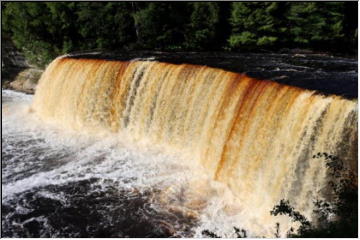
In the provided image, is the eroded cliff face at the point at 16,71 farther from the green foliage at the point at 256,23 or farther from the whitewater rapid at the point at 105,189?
the green foliage at the point at 256,23

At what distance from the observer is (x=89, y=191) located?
999cm

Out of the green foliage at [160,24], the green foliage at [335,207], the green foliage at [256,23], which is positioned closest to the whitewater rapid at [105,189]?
the green foliage at [335,207]

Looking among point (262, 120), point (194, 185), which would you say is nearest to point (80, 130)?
point (194, 185)

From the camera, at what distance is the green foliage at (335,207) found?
6409mm

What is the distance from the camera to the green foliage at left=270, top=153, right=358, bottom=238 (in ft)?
21.0

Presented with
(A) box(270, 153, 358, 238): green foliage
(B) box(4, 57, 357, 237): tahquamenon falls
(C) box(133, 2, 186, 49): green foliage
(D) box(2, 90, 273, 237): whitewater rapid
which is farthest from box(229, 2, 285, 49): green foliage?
(A) box(270, 153, 358, 238): green foliage

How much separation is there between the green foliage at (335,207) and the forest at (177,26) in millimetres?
11768

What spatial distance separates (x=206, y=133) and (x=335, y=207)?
175 inches

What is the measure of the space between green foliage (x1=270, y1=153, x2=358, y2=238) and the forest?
11768mm

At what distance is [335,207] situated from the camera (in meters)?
7.39

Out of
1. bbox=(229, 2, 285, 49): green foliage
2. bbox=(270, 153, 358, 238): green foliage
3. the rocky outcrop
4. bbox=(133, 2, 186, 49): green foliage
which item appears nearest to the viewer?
bbox=(270, 153, 358, 238): green foliage

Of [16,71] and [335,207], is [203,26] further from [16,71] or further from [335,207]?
[335,207]

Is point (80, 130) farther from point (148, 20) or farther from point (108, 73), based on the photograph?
point (148, 20)

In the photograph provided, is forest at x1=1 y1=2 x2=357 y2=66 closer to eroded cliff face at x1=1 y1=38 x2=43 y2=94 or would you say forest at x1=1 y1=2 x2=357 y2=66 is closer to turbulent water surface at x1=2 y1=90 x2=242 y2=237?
eroded cliff face at x1=1 y1=38 x2=43 y2=94
